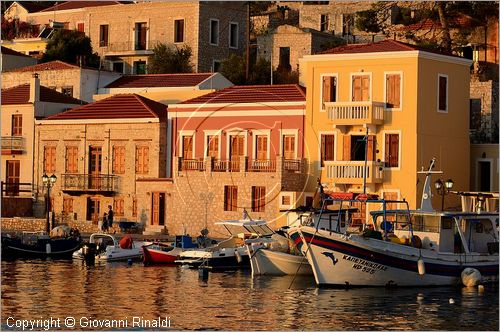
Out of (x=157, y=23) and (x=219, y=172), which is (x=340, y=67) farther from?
(x=157, y=23)

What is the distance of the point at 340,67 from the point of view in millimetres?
58500

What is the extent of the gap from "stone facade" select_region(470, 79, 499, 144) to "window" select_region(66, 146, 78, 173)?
18492mm

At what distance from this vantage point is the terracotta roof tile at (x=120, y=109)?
211 ft

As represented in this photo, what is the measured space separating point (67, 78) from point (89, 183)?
41.0ft

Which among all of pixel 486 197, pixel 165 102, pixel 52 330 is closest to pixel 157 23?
pixel 165 102

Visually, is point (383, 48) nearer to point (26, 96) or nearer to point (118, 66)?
point (26, 96)

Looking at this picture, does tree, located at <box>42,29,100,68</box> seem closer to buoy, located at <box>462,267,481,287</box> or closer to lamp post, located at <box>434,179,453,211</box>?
lamp post, located at <box>434,179,453,211</box>

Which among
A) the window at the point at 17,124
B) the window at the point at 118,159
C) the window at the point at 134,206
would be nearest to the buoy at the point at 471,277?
the window at the point at 134,206

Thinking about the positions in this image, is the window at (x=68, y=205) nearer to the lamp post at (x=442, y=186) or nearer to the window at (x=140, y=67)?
the lamp post at (x=442, y=186)

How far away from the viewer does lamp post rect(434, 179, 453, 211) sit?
53.4 metres

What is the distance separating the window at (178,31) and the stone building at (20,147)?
16224mm

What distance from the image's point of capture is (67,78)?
249ft

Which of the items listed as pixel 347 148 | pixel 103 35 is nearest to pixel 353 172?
pixel 347 148

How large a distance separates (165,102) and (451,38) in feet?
50.4
